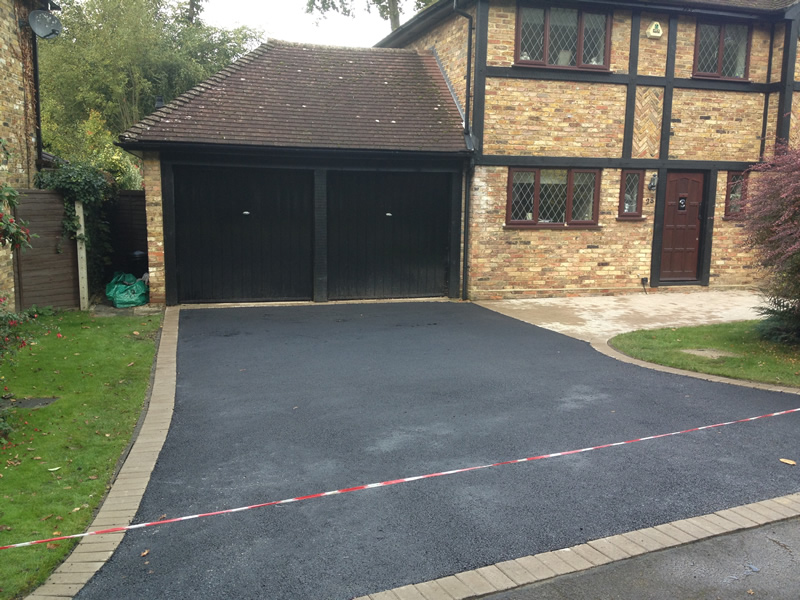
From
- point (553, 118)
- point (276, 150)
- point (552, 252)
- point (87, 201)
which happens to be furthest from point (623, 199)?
point (87, 201)

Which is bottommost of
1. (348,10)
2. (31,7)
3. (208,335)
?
(208,335)

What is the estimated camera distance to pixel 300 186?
13.0 metres

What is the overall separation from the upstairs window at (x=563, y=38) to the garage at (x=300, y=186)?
1879mm

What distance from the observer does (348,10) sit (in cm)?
2972

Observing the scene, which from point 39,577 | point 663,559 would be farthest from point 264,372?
point 663,559

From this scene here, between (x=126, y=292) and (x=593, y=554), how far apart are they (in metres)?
10.5

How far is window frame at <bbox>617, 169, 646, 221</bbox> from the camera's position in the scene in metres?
14.4

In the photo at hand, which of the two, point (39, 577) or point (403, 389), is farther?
point (403, 389)

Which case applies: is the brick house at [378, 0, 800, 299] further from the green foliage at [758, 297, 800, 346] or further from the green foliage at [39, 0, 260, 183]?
the green foliage at [39, 0, 260, 183]

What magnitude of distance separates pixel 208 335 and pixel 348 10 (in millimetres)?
23657

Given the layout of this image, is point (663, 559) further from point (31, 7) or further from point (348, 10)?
point (348, 10)

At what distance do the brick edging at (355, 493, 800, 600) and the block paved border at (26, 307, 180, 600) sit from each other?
5.04 ft

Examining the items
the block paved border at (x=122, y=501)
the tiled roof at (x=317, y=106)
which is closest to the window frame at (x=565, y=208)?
the tiled roof at (x=317, y=106)

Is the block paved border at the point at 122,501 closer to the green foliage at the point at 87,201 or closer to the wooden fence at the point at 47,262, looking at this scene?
the wooden fence at the point at 47,262
